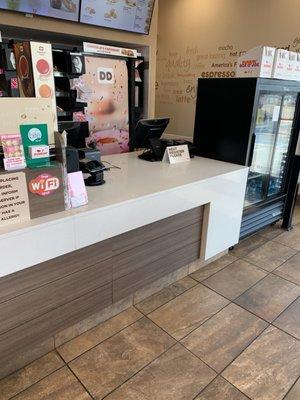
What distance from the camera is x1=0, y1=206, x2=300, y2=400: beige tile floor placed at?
58.3 inches

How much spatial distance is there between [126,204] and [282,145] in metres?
A: 2.18

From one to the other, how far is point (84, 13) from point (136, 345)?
3.41 metres

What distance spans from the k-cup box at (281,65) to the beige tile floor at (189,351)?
170 cm

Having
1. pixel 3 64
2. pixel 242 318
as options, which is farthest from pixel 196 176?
pixel 3 64

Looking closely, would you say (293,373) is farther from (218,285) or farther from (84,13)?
(84,13)

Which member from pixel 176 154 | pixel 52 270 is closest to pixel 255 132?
pixel 176 154

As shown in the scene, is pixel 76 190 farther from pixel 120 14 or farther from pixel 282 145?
pixel 120 14

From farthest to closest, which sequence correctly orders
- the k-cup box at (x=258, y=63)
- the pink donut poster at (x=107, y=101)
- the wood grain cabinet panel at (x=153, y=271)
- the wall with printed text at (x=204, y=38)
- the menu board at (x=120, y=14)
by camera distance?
the wall with printed text at (x=204, y=38) < the pink donut poster at (x=107, y=101) < the menu board at (x=120, y=14) < the k-cup box at (x=258, y=63) < the wood grain cabinet panel at (x=153, y=271)

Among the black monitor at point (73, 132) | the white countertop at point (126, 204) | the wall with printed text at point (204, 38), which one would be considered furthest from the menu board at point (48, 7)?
the wall with printed text at point (204, 38)

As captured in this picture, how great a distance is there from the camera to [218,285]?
2.33 metres

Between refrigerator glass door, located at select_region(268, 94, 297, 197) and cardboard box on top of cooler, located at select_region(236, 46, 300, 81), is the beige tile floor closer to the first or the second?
refrigerator glass door, located at select_region(268, 94, 297, 197)

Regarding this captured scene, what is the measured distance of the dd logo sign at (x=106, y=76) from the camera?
3.65m

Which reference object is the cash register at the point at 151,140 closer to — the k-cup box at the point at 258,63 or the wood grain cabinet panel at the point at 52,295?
the k-cup box at the point at 258,63

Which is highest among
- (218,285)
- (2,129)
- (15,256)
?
(2,129)
